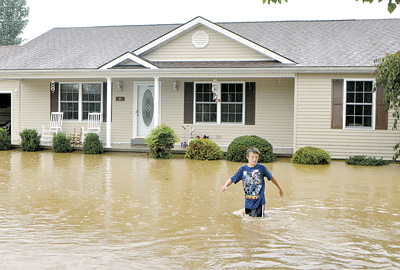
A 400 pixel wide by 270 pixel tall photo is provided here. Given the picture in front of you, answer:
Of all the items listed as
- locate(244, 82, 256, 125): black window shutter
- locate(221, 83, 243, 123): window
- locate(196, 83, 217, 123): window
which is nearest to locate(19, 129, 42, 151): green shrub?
locate(196, 83, 217, 123): window

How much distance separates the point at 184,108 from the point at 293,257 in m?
13.0

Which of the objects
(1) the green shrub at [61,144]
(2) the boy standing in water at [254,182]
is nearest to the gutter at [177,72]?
(1) the green shrub at [61,144]

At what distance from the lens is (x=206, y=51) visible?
17359 millimetres

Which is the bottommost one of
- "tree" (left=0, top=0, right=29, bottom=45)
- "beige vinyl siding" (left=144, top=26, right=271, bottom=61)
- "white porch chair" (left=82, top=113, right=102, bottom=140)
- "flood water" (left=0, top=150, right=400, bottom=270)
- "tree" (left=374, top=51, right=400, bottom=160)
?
"flood water" (left=0, top=150, right=400, bottom=270)

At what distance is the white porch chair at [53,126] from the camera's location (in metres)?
18.4

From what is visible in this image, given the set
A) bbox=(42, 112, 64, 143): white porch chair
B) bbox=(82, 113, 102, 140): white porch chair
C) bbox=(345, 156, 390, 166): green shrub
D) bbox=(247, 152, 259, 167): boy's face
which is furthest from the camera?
bbox=(42, 112, 64, 143): white porch chair

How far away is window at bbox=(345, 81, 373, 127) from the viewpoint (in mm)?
15211

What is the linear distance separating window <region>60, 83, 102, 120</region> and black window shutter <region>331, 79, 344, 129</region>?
9090mm

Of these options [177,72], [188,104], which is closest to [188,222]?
[177,72]

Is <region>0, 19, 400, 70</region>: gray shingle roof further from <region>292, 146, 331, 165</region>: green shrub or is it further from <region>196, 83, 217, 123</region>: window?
<region>292, 146, 331, 165</region>: green shrub

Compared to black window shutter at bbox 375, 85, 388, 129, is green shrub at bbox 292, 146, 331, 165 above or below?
below

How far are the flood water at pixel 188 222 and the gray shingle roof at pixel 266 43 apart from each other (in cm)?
606

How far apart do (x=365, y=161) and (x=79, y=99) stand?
37.0 feet

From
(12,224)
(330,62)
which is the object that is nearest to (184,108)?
(330,62)
